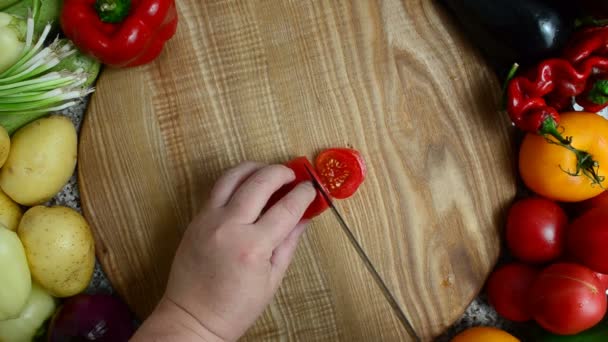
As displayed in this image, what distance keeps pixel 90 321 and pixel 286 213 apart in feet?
1.61

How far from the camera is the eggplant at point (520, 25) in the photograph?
121cm

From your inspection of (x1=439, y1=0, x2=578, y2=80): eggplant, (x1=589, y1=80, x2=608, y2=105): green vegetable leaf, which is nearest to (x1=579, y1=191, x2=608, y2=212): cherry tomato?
(x1=589, y1=80, x2=608, y2=105): green vegetable leaf

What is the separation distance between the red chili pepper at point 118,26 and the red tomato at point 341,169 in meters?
0.43

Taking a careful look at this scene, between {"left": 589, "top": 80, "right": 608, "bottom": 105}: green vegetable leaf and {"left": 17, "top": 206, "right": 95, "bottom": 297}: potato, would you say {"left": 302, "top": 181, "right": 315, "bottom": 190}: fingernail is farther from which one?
{"left": 589, "top": 80, "right": 608, "bottom": 105}: green vegetable leaf

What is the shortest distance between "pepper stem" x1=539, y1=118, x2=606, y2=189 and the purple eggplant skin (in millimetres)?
969

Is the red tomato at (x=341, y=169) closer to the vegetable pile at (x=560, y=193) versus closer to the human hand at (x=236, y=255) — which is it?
the human hand at (x=236, y=255)

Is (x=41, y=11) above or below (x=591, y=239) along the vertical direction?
above

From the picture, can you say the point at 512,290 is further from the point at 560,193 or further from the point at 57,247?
the point at 57,247

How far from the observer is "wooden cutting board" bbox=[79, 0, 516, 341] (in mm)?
1294

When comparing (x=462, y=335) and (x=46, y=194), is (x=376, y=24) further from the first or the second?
(x=46, y=194)

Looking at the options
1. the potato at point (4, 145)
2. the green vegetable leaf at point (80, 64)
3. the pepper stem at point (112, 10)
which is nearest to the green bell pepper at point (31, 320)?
the potato at point (4, 145)

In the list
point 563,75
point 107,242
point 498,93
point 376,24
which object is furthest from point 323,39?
point 107,242

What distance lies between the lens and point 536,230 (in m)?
1.28

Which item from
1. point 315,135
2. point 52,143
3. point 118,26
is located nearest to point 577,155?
point 315,135
